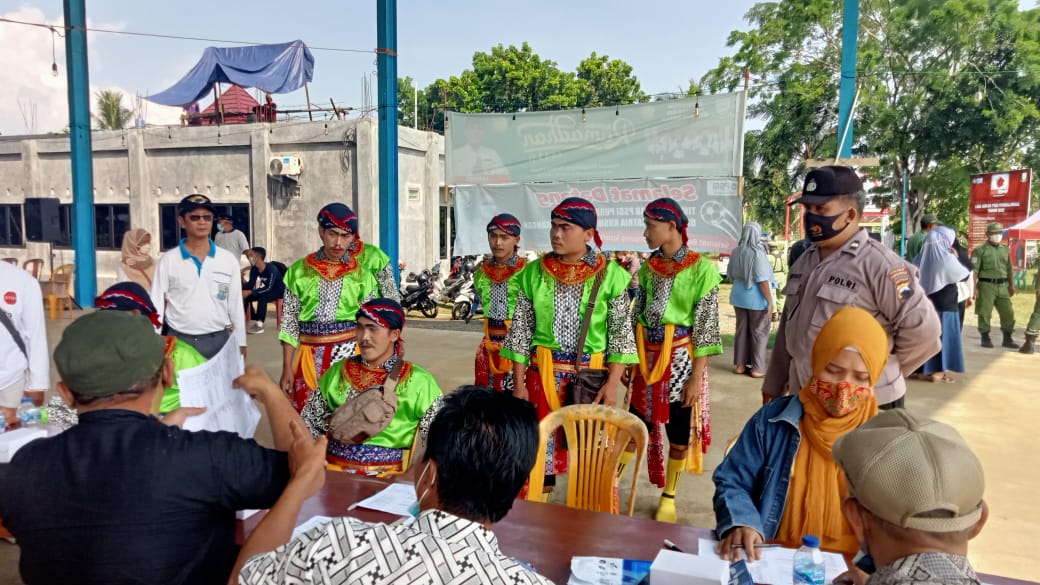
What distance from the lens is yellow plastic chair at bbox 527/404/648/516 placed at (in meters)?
2.60

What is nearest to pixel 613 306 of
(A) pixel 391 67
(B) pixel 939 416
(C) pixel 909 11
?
(B) pixel 939 416

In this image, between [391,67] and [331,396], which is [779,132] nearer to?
[391,67]

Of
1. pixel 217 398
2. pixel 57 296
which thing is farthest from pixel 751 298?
pixel 57 296

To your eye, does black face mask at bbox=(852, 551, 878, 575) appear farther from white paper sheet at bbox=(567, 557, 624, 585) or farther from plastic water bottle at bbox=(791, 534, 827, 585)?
white paper sheet at bbox=(567, 557, 624, 585)

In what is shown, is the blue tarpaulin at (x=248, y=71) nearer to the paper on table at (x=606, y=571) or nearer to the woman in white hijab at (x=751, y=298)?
the woman in white hijab at (x=751, y=298)

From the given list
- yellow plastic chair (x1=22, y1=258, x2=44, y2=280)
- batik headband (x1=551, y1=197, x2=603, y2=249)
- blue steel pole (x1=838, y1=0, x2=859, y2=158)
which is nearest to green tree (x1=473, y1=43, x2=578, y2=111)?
yellow plastic chair (x1=22, y1=258, x2=44, y2=280)

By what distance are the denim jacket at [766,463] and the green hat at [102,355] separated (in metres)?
1.57

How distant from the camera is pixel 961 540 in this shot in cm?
104

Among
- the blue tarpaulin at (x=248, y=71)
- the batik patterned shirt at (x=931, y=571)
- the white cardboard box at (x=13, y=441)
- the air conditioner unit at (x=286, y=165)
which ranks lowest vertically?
the white cardboard box at (x=13, y=441)

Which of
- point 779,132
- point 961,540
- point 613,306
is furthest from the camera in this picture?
point 779,132

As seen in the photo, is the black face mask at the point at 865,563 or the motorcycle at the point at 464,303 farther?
the motorcycle at the point at 464,303

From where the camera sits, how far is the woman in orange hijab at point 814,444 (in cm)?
200

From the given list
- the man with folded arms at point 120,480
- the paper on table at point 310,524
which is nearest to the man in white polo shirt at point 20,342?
the paper on table at point 310,524

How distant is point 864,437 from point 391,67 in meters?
6.25
